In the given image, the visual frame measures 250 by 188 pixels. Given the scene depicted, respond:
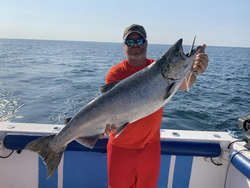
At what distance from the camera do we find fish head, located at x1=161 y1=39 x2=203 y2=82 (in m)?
2.38

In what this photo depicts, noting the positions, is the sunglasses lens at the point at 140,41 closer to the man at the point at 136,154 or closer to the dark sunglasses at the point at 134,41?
the dark sunglasses at the point at 134,41

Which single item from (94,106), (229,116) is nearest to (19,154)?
(94,106)

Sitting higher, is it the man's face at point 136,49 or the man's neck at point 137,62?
the man's face at point 136,49

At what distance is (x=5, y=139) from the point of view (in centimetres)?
345

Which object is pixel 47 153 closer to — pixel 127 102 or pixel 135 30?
pixel 127 102

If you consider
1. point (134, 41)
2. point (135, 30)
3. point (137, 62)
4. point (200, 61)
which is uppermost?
point (135, 30)

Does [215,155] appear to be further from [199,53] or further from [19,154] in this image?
[19,154]

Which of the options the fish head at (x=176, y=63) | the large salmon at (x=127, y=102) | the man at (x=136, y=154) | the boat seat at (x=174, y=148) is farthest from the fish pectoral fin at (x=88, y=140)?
the fish head at (x=176, y=63)

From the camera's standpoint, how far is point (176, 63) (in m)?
2.38

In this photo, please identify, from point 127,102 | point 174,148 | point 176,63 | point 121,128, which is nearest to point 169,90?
point 176,63

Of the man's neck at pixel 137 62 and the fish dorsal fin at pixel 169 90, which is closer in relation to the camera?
the fish dorsal fin at pixel 169 90

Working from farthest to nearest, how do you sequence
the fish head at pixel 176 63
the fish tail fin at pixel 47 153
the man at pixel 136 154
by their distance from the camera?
the man at pixel 136 154, the fish tail fin at pixel 47 153, the fish head at pixel 176 63

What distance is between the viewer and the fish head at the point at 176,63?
2375mm

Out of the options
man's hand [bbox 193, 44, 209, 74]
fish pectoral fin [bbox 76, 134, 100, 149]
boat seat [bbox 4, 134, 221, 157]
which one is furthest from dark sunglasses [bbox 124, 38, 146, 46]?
boat seat [bbox 4, 134, 221, 157]
